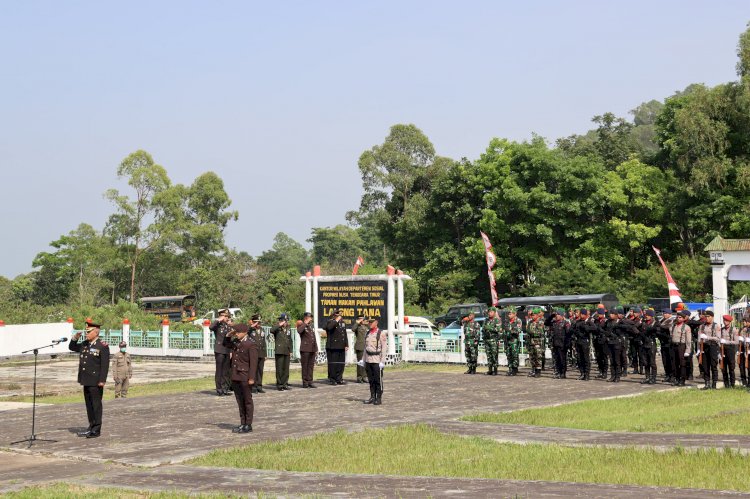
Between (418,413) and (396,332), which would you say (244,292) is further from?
(418,413)

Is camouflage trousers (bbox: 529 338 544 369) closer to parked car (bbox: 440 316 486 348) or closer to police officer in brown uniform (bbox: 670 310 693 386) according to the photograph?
parked car (bbox: 440 316 486 348)

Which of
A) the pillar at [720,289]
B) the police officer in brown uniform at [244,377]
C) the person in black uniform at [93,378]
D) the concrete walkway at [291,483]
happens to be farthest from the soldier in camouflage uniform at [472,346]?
the concrete walkway at [291,483]

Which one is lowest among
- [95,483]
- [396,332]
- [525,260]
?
[95,483]

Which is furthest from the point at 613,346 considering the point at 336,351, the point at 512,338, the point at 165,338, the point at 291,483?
the point at 165,338

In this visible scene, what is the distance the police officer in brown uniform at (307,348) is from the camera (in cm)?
2291

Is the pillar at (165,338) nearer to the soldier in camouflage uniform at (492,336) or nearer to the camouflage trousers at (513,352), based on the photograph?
the soldier in camouflage uniform at (492,336)

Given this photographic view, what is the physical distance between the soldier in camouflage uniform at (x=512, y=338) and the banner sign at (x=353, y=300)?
4.59 m

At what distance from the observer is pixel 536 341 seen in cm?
2489

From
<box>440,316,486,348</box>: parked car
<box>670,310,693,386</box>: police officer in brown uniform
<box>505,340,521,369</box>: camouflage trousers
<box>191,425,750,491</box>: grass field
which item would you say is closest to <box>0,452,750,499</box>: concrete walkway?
<box>191,425,750,491</box>: grass field

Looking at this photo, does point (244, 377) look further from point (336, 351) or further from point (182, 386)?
point (182, 386)

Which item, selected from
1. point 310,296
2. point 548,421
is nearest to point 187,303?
point 310,296

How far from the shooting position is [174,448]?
528 inches

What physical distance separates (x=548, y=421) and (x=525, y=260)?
3778cm

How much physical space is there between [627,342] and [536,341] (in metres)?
2.51
